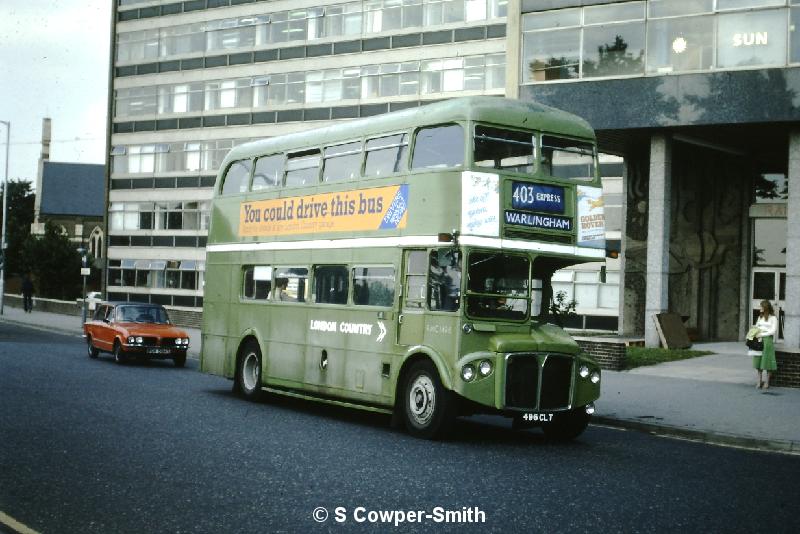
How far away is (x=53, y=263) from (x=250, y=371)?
5745 centimetres

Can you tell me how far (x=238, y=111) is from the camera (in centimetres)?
5406

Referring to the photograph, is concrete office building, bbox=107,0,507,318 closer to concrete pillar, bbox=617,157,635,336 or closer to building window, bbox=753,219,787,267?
concrete pillar, bbox=617,157,635,336

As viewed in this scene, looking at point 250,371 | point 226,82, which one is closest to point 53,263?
point 226,82

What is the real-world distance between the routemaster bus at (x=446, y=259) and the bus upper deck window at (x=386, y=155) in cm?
3

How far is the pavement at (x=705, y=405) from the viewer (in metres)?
14.0

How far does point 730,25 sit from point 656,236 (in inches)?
235

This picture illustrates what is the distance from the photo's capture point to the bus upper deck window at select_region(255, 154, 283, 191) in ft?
57.1

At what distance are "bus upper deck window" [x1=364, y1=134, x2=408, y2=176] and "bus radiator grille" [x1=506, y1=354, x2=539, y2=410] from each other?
3.17 m

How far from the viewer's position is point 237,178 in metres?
18.8

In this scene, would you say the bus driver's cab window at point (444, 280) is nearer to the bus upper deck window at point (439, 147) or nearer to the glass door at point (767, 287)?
the bus upper deck window at point (439, 147)

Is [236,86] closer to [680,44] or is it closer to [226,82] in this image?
[226,82]

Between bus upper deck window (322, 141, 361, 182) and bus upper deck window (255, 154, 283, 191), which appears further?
bus upper deck window (255, 154, 283, 191)

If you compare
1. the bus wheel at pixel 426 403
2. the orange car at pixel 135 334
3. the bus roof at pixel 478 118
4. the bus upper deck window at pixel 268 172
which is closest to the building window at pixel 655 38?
the orange car at pixel 135 334

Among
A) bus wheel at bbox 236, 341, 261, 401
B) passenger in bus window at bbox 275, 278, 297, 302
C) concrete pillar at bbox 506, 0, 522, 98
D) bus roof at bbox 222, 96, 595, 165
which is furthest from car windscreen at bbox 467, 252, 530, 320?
concrete pillar at bbox 506, 0, 522, 98
